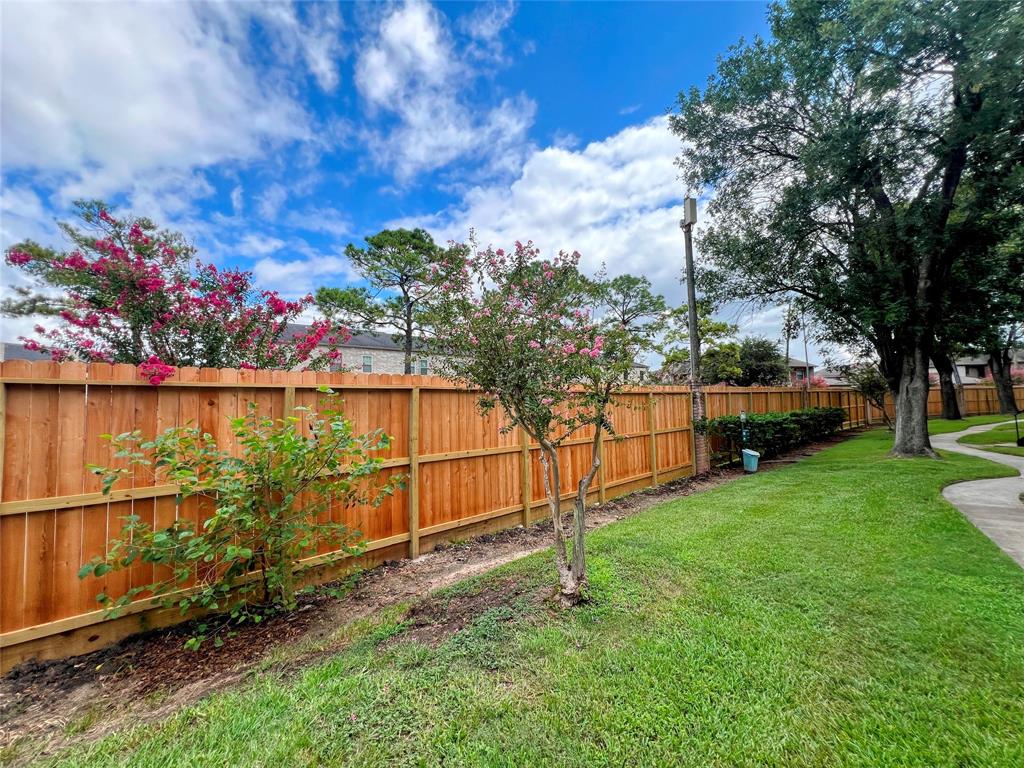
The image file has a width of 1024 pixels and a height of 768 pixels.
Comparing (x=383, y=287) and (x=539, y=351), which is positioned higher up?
Answer: (x=383, y=287)

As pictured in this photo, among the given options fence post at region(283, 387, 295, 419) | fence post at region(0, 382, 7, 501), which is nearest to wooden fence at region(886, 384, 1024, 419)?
fence post at region(283, 387, 295, 419)

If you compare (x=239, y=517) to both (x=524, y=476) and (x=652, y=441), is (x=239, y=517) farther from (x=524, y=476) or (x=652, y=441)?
(x=652, y=441)

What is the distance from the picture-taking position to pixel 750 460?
964 cm

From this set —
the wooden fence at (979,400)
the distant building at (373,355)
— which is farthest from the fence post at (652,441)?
the wooden fence at (979,400)

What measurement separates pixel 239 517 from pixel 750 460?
394 inches

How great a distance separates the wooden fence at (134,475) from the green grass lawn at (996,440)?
1451 centimetres

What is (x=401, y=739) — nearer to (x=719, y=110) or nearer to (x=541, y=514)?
(x=541, y=514)

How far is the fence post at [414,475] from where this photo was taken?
440cm

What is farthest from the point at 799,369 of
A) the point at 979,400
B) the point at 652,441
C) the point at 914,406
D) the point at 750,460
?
the point at 652,441

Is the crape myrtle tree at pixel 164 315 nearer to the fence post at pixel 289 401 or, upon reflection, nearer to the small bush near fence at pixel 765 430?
the fence post at pixel 289 401

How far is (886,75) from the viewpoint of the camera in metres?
7.46

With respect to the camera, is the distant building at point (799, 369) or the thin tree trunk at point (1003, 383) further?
the distant building at point (799, 369)

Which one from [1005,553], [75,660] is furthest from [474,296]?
[1005,553]

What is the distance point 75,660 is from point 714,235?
13047mm
